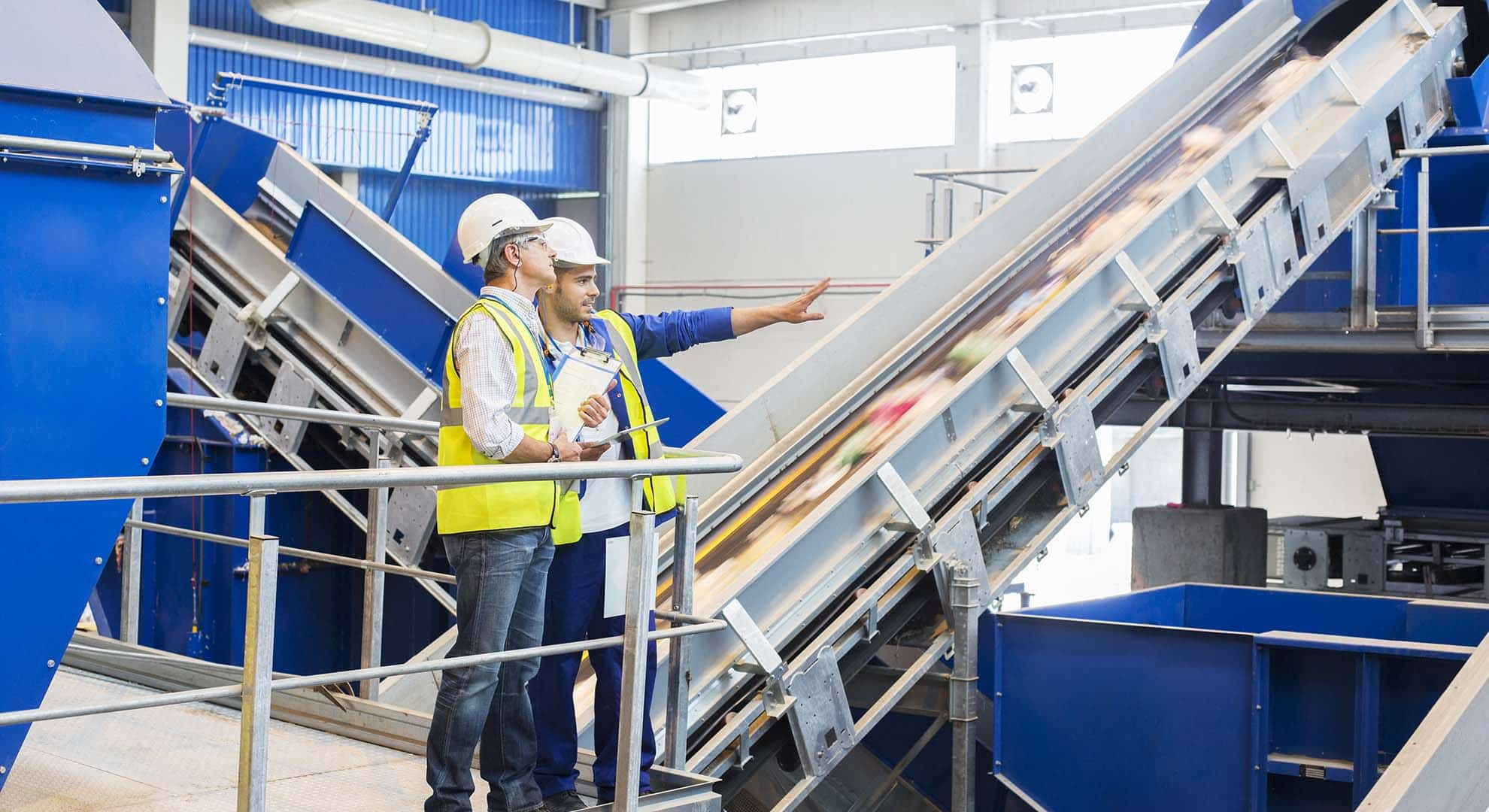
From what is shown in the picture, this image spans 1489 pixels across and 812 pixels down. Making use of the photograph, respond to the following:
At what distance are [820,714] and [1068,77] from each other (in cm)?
1338

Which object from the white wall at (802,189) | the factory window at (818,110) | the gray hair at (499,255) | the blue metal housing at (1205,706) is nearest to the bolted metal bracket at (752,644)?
the gray hair at (499,255)

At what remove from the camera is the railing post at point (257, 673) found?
2.70 metres

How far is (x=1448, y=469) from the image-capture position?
389 inches

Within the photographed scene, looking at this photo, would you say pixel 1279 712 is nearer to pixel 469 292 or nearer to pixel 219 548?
pixel 469 292

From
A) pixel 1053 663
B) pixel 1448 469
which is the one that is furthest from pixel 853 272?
pixel 1053 663

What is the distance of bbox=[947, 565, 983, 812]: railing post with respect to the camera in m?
5.29

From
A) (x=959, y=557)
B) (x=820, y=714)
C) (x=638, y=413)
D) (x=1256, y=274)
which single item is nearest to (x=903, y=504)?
(x=959, y=557)

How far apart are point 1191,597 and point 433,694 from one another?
4.11 m

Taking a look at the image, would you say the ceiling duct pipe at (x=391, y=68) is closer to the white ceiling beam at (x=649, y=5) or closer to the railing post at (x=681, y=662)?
the white ceiling beam at (x=649, y=5)

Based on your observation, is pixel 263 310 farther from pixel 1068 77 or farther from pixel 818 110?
pixel 818 110

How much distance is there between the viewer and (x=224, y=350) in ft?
28.2

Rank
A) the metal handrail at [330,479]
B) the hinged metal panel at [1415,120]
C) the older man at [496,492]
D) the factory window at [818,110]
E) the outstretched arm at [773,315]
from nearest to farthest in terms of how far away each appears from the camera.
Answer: the metal handrail at [330,479], the older man at [496,492], the outstretched arm at [773,315], the hinged metal panel at [1415,120], the factory window at [818,110]

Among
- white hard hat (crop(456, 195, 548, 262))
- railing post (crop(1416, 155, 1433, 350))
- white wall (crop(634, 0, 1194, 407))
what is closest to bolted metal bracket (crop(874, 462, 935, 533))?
white hard hat (crop(456, 195, 548, 262))

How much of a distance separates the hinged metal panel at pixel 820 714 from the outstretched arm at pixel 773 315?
3.56 ft
